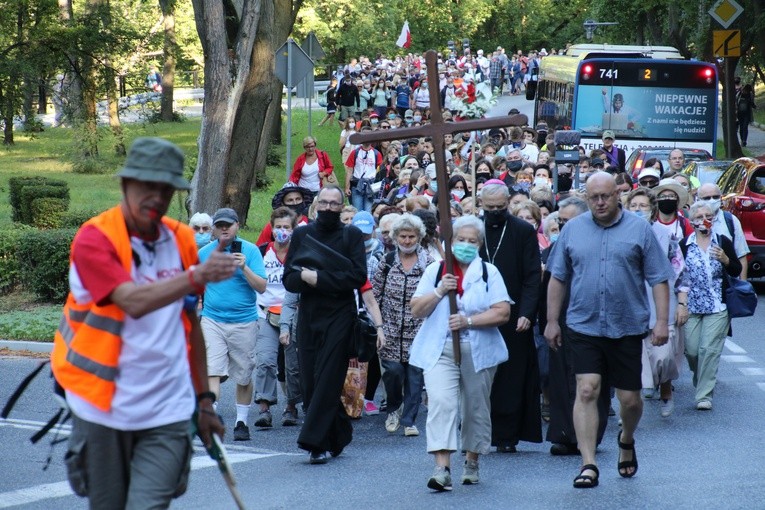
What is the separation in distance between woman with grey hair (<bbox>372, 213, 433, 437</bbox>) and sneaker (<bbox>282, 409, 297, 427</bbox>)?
0.73 m

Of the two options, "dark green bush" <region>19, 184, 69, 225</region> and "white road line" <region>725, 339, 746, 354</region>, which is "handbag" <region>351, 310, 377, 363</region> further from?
"dark green bush" <region>19, 184, 69, 225</region>

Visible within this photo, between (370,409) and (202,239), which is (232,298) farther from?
(370,409)

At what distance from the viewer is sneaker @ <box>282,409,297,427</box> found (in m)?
10.7

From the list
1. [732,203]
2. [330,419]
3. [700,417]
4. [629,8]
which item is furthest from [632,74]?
[629,8]

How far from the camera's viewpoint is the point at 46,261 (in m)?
16.7

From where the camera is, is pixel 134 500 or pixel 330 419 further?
pixel 330 419

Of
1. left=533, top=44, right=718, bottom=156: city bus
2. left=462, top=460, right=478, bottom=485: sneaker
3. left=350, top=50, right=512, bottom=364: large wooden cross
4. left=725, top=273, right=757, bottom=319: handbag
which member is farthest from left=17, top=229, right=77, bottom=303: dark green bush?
left=533, top=44, right=718, bottom=156: city bus

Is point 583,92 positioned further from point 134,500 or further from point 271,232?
point 134,500

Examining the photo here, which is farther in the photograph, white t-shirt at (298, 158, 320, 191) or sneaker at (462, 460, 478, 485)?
white t-shirt at (298, 158, 320, 191)

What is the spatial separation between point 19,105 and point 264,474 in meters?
16.9

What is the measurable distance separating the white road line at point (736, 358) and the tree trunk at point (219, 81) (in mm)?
7486

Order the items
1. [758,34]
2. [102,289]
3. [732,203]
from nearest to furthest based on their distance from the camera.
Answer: [102,289], [732,203], [758,34]

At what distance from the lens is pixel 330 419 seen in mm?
9148

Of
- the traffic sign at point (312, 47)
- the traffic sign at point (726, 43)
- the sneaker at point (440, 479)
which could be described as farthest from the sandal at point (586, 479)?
the traffic sign at point (726, 43)
